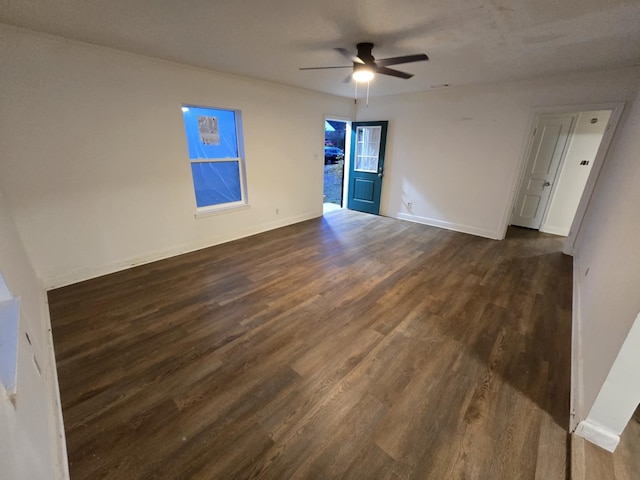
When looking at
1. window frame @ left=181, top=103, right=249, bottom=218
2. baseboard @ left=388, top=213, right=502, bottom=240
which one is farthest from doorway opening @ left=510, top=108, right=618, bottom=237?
window frame @ left=181, top=103, right=249, bottom=218

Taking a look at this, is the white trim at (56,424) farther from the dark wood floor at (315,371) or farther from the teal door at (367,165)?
the teal door at (367,165)

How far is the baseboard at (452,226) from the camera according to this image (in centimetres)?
A: 463

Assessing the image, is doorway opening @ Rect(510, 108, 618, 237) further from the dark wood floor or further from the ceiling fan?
the ceiling fan

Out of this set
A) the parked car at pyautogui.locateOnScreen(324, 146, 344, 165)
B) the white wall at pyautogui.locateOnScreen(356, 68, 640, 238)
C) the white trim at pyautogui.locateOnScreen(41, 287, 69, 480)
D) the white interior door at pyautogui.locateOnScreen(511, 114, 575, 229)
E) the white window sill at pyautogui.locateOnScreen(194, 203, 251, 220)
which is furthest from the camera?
the parked car at pyautogui.locateOnScreen(324, 146, 344, 165)

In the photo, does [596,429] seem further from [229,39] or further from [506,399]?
[229,39]

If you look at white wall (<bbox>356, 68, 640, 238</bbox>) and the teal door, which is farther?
the teal door

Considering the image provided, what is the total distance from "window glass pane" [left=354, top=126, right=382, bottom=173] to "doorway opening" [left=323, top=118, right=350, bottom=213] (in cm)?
32

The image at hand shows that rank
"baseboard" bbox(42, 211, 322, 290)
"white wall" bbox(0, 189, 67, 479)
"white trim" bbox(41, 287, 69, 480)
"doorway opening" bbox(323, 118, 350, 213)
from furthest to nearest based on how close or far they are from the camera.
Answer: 1. "doorway opening" bbox(323, 118, 350, 213)
2. "baseboard" bbox(42, 211, 322, 290)
3. "white trim" bbox(41, 287, 69, 480)
4. "white wall" bbox(0, 189, 67, 479)

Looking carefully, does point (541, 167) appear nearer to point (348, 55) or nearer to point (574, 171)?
point (574, 171)

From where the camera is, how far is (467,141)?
4.54 meters

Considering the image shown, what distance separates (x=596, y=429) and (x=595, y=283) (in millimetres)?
1233

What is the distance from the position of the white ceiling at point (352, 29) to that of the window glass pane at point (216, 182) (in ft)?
4.32

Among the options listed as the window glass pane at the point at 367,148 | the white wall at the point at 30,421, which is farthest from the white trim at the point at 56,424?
the window glass pane at the point at 367,148

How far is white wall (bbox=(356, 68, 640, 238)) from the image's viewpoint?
3.62 m
